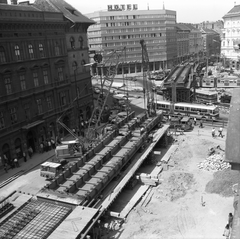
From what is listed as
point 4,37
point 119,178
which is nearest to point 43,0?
point 4,37

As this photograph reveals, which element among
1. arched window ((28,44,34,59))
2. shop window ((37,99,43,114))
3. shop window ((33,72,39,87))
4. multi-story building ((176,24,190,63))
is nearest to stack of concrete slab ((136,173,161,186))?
shop window ((37,99,43,114))

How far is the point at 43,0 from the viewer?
48.7 m

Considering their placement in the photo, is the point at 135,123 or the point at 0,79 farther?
the point at 135,123

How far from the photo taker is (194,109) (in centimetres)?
5338

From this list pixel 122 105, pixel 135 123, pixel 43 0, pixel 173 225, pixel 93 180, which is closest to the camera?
pixel 173 225

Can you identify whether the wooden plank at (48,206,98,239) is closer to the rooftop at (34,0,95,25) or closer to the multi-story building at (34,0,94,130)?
the multi-story building at (34,0,94,130)

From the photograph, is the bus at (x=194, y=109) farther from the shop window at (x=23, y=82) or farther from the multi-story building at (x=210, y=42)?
the multi-story building at (x=210, y=42)

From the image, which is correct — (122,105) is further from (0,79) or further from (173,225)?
(173,225)

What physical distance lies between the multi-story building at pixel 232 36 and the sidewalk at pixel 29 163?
84334 mm

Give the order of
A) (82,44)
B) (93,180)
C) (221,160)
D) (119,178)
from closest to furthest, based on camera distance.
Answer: (93,180) < (119,178) < (221,160) < (82,44)

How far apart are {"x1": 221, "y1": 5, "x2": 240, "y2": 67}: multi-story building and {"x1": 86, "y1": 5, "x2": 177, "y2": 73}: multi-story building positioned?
2289cm

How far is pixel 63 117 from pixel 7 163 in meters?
12.5

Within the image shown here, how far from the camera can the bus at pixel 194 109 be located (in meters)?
51.3

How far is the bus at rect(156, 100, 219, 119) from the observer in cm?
5128
